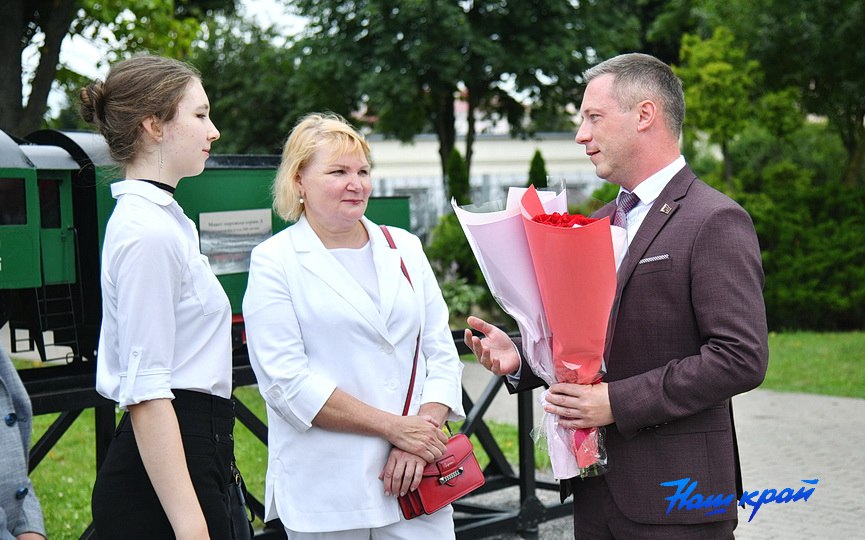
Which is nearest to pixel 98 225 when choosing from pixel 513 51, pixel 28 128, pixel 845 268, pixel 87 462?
pixel 87 462

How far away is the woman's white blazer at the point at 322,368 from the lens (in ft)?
10.9

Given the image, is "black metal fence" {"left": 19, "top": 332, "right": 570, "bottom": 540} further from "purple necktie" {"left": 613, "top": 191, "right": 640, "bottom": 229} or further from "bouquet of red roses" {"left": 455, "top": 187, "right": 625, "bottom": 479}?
"purple necktie" {"left": 613, "top": 191, "right": 640, "bottom": 229}

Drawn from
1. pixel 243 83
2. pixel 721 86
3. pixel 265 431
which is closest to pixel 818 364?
pixel 721 86

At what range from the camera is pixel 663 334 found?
2.79 meters

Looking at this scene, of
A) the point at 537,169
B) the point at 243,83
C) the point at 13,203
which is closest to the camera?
the point at 13,203

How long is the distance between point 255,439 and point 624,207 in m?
7.18

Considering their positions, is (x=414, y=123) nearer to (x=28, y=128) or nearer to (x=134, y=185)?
(x=28, y=128)

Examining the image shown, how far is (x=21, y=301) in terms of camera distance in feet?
15.5

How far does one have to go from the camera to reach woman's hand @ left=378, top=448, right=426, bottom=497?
3330 mm

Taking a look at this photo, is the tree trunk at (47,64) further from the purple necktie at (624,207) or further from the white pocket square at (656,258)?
the white pocket square at (656,258)

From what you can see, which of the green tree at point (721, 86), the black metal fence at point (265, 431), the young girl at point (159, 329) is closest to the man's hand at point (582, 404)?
the young girl at point (159, 329)

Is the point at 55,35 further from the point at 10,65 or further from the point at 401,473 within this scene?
the point at 401,473

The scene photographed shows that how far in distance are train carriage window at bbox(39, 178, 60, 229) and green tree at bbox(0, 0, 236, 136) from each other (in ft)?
18.5

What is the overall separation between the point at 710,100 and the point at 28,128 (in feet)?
45.6
